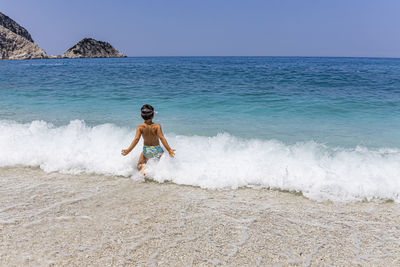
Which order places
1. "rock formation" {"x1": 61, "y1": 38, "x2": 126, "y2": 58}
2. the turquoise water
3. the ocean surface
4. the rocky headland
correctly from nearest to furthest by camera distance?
1. the ocean surface
2. the turquoise water
3. the rocky headland
4. "rock formation" {"x1": 61, "y1": 38, "x2": 126, "y2": 58}

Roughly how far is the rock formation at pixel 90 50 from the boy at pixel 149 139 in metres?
140

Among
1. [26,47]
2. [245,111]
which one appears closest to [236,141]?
[245,111]

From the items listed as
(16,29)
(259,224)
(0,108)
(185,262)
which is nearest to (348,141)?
(259,224)

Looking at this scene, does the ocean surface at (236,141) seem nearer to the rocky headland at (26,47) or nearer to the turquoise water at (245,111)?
the turquoise water at (245,111)

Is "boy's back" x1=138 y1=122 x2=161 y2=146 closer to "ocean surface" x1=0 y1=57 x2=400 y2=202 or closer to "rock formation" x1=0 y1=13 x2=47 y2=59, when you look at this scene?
"ocean surface" x1=0 y1=57 x2=400 y2=202

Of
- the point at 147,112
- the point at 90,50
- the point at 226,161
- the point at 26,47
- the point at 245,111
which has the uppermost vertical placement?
the point at 90,50

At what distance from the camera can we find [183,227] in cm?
308

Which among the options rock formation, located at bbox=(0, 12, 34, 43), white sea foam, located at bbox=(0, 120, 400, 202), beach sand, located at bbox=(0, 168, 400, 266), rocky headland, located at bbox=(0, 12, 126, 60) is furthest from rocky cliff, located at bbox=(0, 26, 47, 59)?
beach sand, located at bbox=(0, 168, 400, 266)

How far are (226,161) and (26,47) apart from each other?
12541cm

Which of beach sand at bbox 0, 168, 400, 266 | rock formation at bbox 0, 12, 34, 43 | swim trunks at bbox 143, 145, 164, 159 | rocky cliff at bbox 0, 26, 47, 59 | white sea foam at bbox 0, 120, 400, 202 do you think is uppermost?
rock formation at bbox 0, 12, 34, 43

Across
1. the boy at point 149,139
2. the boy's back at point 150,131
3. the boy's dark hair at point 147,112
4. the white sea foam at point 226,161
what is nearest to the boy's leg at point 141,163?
the boy at point 149,139

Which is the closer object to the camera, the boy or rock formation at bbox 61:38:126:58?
the boy

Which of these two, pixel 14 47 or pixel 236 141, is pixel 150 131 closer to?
pixel 236 141

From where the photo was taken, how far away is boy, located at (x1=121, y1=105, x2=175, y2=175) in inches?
173
